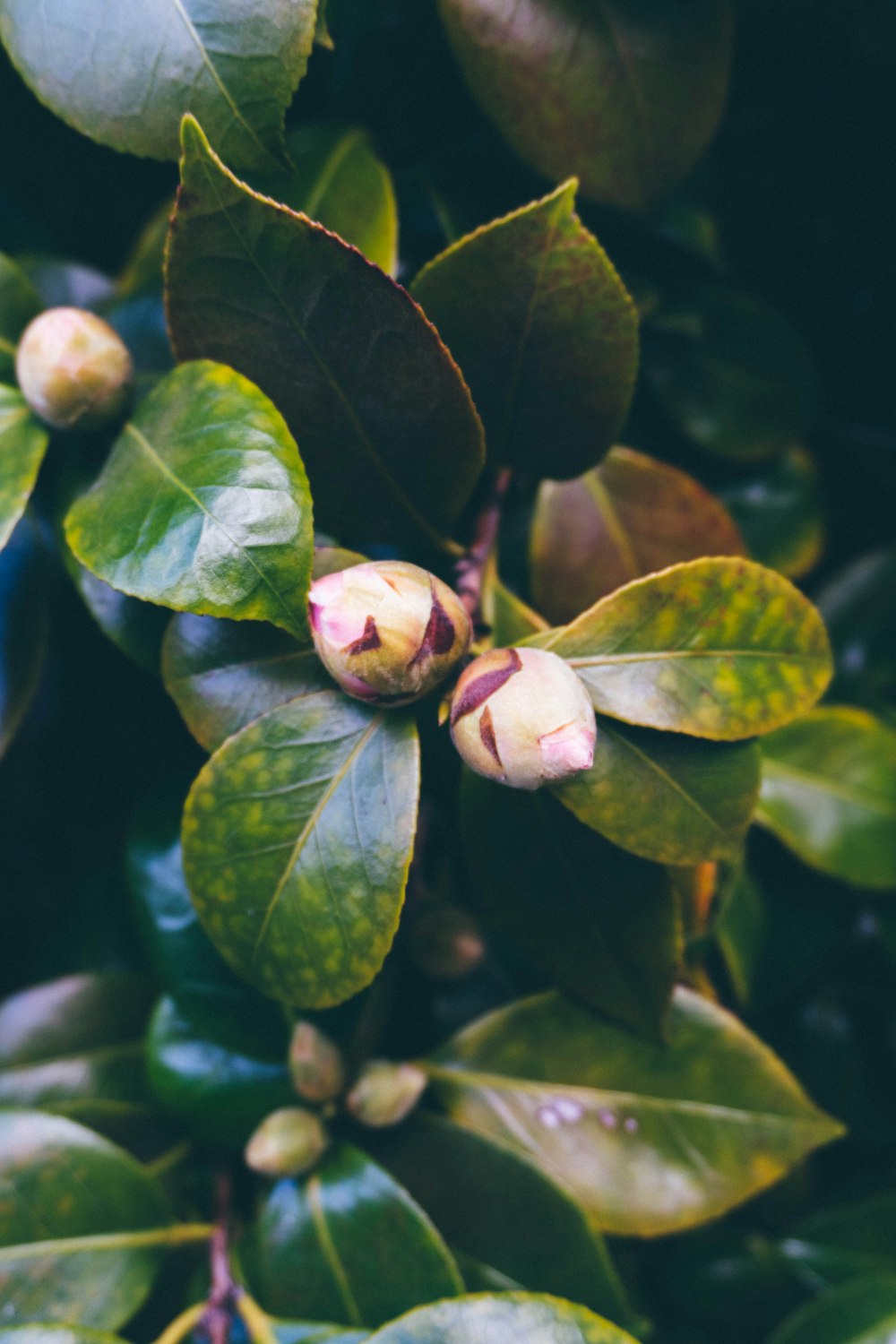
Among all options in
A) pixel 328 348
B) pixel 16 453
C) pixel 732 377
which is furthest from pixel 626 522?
pixel 16 453

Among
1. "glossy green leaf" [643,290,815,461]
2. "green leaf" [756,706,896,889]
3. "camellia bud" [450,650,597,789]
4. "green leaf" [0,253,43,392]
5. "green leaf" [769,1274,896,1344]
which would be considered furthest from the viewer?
"glossy green leaf" [643,290,815,461]

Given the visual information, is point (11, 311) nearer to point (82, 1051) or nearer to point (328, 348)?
point (328, 348)

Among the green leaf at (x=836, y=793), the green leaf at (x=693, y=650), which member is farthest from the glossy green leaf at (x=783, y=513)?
the green leaf at (x=693, y=650)

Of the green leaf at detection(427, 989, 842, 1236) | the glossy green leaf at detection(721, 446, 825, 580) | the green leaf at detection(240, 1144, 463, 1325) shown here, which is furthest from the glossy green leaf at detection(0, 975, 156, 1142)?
the glossy green leaf at detection(721, 446, 825, 580)

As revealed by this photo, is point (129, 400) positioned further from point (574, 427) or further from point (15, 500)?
point (574, 427)

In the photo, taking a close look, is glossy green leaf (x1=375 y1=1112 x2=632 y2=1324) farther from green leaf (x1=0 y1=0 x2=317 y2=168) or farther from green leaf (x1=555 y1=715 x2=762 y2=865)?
green leaf (x1=0 y1=0 x2=317 y2=168)
